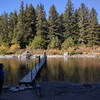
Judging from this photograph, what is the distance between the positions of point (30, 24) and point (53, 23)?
653cm

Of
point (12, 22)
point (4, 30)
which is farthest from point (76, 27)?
point (4, 30)

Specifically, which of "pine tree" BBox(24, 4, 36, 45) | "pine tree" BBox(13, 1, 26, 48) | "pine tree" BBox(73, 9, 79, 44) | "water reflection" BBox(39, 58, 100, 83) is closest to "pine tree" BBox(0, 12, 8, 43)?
"pine tree" BBox(13, 1, 26, 48)

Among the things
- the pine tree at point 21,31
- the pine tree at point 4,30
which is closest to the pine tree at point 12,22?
the pine tree at point 4,30

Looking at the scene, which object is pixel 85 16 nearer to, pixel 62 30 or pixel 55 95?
pixel 62 30

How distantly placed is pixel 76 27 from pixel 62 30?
3942 mm

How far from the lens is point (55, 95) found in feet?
15.1

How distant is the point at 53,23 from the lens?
118 feet

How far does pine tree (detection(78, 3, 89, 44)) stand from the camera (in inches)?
1387

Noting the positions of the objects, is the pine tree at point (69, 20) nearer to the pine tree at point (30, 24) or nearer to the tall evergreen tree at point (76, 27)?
the tall evergreen tree at point (76, 27)

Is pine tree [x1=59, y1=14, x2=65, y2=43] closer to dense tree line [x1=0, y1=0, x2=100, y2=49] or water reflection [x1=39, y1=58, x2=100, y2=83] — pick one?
dense tree line [x1=0, y1=0, x2=100, y2=49]

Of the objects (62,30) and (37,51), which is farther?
(62,30)

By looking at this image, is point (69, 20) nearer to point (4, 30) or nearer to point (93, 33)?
point (93, 33)

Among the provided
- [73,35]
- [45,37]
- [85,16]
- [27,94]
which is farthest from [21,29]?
[27,94]

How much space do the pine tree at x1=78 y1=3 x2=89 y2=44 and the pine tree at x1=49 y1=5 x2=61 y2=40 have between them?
19.5 ft
